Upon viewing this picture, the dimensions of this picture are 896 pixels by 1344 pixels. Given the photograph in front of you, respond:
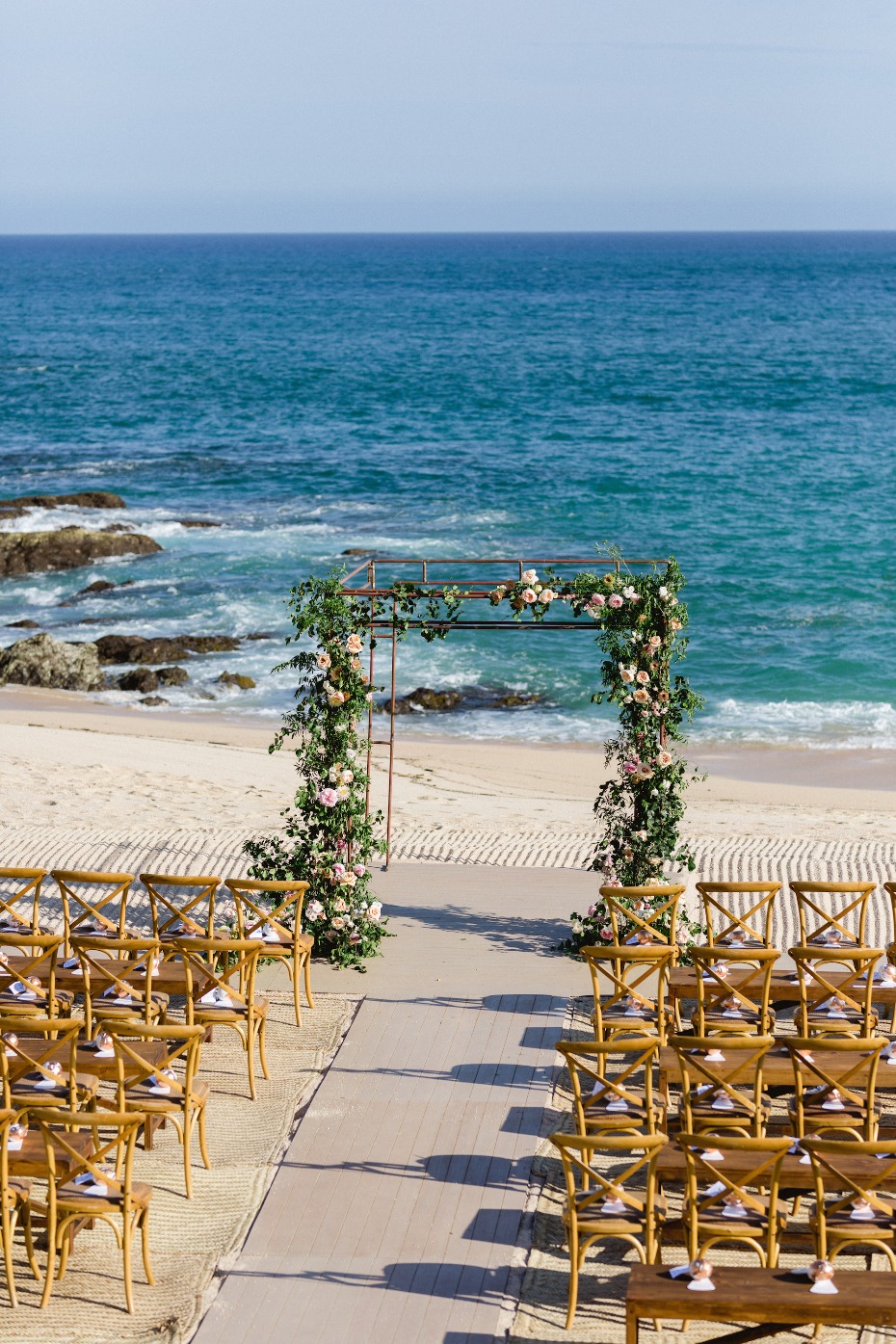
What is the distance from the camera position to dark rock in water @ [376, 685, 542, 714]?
85.9 feet

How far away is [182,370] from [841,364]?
3152 cm

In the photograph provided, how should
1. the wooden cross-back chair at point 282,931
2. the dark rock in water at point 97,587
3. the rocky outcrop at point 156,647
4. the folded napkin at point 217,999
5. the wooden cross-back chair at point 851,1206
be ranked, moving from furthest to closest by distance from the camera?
the dark rock in water at point 97,587
the rocky outcrop at point 156,647
the wooden cross-back chair at point 282,931
the folded napkin at point 217,999
the wooden cross-back chair at point 851,1206

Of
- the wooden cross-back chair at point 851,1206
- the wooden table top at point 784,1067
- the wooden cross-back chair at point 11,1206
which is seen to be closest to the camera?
the wooden cross-back chair at point 851,1206

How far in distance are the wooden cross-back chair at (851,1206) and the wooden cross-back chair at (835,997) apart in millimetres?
2247

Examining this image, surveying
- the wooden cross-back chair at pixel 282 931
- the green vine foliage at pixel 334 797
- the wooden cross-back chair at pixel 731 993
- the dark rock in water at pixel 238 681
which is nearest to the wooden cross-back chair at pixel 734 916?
the wooden cross-back chair at pixel 731 993

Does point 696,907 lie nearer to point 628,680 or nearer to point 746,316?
point 628,680

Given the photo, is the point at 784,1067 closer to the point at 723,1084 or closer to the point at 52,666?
the point at 723,1084

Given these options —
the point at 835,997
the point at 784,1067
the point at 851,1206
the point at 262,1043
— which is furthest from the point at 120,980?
the point at 851,1206

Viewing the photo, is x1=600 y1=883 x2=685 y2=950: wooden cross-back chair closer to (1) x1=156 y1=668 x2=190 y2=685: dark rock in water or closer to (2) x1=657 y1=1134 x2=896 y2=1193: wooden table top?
(2) x1=657 y1=1134 x2=896 y2=1193: wooden table top

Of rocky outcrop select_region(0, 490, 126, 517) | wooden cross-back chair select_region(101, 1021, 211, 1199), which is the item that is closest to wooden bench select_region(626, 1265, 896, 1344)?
wooden cross-back chair select_region(101, 1021, 211, 1199)

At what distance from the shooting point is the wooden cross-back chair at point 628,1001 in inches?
397

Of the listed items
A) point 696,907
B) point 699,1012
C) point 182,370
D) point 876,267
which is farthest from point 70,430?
point 876,267

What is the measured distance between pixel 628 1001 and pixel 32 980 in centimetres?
414

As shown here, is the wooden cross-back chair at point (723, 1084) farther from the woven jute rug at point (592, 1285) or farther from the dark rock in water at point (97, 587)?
the dark rock in water at point (97, 587)
